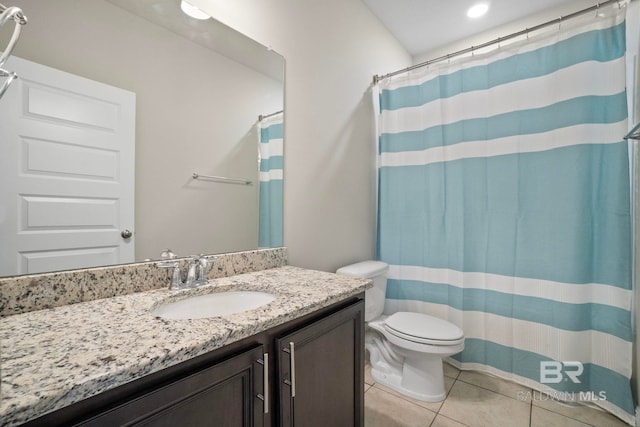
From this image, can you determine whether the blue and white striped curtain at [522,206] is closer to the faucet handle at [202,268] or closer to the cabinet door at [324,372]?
the cabinet door at [324,372]

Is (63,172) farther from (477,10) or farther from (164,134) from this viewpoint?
(477,10)

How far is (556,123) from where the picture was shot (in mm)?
1613

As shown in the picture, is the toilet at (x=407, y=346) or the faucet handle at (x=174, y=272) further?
the toilet at (x=407, y=346)

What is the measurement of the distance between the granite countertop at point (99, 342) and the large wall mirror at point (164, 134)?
0.22 metres

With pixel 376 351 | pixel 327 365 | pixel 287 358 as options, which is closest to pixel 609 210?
pixel 376 351

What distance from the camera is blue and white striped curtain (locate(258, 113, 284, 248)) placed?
143 cm

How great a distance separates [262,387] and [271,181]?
3.17 ft

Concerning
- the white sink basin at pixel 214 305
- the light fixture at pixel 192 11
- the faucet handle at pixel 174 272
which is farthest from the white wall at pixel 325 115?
the faucet handle at pixel 174 272

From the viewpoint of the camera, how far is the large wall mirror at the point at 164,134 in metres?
0.82

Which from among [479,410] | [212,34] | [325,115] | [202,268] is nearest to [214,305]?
[202,268]

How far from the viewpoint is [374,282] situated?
6.29ft

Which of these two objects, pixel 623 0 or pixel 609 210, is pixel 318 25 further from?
pixel 609 210

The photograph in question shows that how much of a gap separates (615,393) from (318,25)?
263 cm

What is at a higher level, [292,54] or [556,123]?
[292,54]
